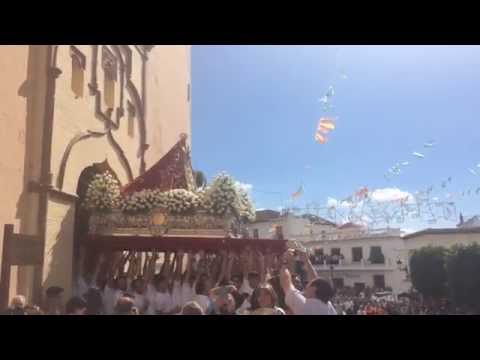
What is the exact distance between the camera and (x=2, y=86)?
7363 millimetres

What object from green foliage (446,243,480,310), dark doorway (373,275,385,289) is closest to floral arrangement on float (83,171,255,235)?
green foliage (446,243,480,310)

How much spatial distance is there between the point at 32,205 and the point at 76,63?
3524 mm

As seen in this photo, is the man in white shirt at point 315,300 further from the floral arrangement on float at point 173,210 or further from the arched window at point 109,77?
the arched window at point 109,77

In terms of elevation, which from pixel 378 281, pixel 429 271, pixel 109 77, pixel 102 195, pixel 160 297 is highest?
pixel 109 77

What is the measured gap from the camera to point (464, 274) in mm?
24141

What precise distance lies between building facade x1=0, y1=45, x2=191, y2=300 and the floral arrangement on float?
0.73 m

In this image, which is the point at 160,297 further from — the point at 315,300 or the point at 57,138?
the point at 315,300

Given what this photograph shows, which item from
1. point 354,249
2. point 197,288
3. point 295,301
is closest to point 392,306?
point 197,288

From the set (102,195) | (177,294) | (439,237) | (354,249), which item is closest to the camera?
(177,294)

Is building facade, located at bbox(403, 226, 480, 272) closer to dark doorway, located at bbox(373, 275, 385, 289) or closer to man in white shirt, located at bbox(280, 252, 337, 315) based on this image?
dark doorway, located at bbox(373, 275, 385, 289)

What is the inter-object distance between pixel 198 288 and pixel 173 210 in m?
1.98

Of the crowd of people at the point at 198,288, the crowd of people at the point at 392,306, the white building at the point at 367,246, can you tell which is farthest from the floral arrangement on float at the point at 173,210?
the white building at the point at 367,246

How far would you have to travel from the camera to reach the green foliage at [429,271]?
29047 mm
